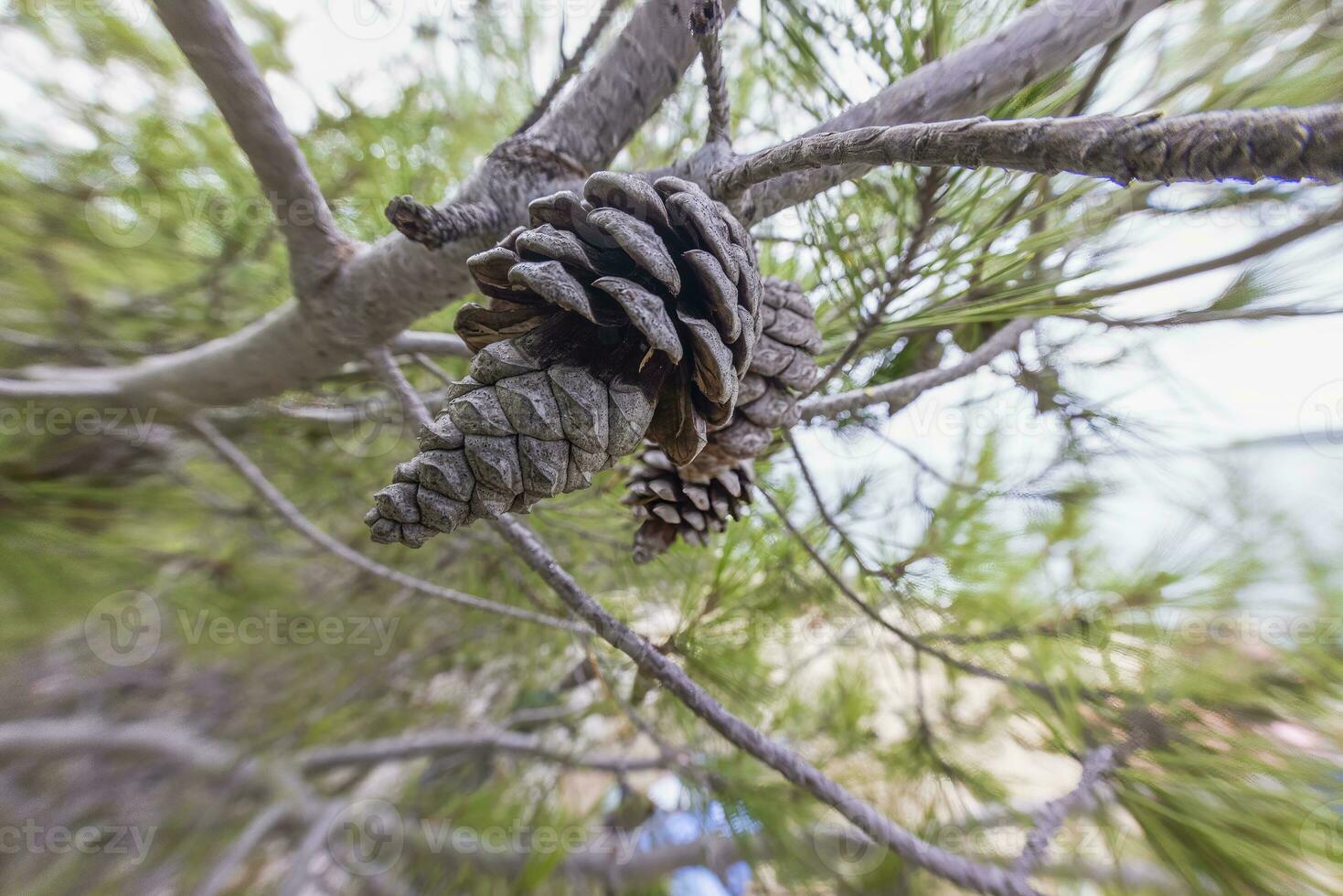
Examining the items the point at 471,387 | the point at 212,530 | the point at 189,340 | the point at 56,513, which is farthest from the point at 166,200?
the point at 471,387

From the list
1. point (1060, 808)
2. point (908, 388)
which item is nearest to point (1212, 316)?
point (908, 388)

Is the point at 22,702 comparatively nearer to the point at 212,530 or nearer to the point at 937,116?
the point at 212,530

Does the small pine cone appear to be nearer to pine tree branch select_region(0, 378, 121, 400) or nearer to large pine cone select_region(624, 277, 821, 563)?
large pine cone select_region(624, 277, 821, 563)

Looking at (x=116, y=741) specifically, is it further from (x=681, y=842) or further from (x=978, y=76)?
(x=978, y=76)

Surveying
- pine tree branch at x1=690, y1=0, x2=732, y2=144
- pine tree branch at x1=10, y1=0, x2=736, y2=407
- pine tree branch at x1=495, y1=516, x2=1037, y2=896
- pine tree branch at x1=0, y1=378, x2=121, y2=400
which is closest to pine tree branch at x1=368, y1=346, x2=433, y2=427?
pine tree branch at x1=10, y1=0, x2=736, y2=407

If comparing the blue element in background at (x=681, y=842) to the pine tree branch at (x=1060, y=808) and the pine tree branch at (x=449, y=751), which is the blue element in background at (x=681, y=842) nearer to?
the pine tree branch at (x=449, y=751)
